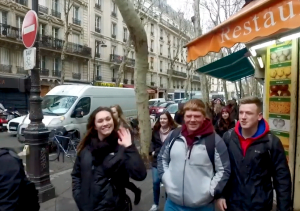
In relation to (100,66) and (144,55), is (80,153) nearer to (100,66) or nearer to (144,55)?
(144,55)

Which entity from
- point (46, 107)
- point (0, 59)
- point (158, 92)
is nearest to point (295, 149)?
point (46, 107)

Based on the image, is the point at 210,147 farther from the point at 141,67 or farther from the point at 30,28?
the point at 141,67

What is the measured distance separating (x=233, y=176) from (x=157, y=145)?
5.48 feet

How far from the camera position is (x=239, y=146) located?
2.47 meters

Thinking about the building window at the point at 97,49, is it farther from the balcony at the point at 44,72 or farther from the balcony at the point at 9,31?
the balcony at the point at 9,31

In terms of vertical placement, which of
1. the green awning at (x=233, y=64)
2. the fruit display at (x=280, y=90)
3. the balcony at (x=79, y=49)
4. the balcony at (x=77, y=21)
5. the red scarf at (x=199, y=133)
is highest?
the balcony at (x=77, y=21)

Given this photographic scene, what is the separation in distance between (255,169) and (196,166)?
0.52m

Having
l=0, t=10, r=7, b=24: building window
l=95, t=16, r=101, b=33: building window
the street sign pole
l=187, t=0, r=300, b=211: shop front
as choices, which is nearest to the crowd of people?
l=187, t=0, r=300, b=211: shop front

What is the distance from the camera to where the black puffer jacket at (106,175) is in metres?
2.29

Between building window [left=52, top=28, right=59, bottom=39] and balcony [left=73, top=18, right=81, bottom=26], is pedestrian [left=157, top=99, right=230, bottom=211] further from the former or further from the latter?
balcony [left=73, top=18, right=81, bottom=26]

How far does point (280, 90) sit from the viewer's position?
402 cm

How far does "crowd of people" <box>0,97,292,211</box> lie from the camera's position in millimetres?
2314

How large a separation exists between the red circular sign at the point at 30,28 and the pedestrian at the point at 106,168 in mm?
2497

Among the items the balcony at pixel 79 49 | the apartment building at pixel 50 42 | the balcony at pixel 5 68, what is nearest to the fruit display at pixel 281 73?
the apartment building at pixel 50 42
